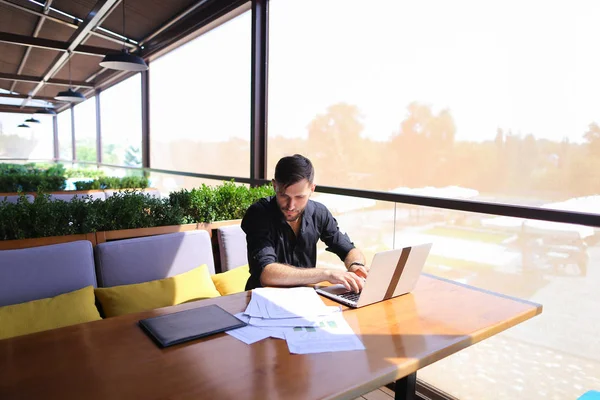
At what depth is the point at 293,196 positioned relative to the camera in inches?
74.4

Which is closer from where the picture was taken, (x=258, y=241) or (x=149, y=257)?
(x=258, y=241)

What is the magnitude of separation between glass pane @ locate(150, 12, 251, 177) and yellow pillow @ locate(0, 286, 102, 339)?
4.68 metres

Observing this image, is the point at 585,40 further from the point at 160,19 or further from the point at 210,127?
the point at 210,127

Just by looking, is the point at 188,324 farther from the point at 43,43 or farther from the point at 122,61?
the point at 43,43

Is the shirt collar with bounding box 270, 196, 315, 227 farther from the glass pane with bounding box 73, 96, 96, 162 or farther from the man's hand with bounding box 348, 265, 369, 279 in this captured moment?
the glass pane with bounding box 73, 96, 96, 162

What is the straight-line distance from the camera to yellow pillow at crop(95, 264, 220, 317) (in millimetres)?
2004

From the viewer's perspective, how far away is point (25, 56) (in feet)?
31.7

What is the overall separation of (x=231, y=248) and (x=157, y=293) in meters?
0.71

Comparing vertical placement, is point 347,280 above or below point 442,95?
below

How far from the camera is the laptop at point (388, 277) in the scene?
1.48 metres

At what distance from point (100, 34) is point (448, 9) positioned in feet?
21.5

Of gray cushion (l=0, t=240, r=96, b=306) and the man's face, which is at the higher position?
the man's face

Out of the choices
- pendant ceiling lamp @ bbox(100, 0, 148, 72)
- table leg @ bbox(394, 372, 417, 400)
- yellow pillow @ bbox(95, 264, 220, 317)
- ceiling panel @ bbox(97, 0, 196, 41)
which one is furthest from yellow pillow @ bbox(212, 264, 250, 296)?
ceiling panel @ bbox(97, 0, 196, 41)

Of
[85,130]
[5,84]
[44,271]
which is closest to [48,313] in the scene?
[44,271]
